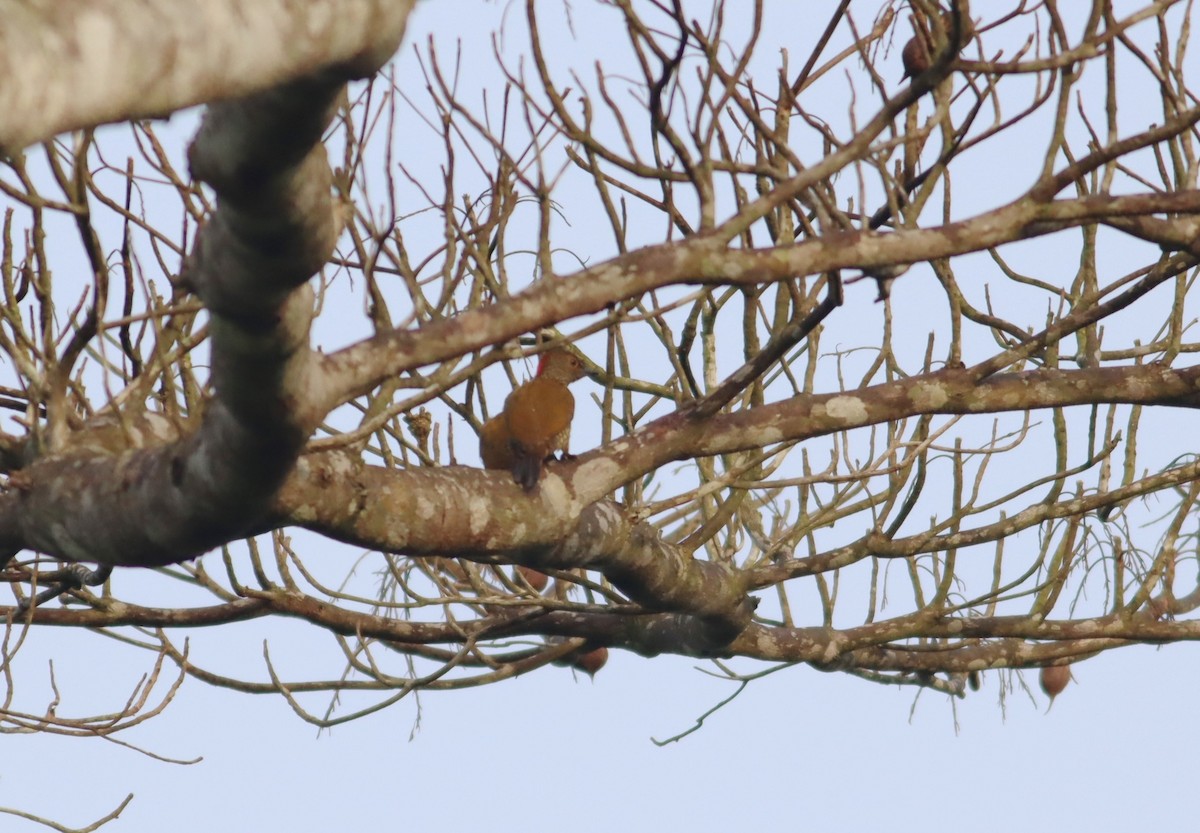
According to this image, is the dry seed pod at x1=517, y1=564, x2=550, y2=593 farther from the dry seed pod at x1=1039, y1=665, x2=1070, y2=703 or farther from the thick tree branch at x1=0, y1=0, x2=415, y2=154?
the thick tree branch at x1=0, y1=0, x2=415, y2=154

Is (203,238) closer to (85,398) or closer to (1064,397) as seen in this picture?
(85,398)

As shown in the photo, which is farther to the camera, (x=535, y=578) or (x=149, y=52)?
(x=535, y=578)

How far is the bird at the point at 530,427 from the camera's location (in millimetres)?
3955

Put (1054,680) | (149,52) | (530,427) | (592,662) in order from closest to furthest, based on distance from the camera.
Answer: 1. (149,52)
2. (530,427)
3. (592,662)
4. (1054,680)

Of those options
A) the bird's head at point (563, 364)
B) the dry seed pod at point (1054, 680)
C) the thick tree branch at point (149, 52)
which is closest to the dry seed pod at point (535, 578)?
the bird's head at point (563, 364)

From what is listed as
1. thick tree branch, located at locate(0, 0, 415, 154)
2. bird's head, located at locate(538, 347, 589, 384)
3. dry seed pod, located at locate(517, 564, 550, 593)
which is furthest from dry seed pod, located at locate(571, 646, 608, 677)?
thick tree branch, located at locate(0, 0, 415, 154)

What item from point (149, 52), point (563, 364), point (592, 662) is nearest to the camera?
point (149, 52)

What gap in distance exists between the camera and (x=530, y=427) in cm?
413

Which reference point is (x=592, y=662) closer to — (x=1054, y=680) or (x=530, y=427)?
(x=530, y=427)

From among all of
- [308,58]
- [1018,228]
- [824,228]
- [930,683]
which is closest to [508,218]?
[824,228]

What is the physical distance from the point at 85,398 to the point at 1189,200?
2649mm

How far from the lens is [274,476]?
8.61ft

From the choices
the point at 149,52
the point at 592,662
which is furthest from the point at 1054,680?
the point at 149,52

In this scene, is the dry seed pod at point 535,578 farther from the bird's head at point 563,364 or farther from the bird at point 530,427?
the bird at point 530,427
